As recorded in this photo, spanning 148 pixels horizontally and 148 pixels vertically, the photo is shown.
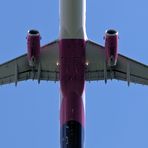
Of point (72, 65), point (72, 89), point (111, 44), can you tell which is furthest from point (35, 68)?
point (111, 44)

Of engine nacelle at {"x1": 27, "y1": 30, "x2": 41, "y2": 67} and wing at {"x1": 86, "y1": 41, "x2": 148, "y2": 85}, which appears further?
wing at {"x1": 86, "y1": 41, "x2": 148, "y2": 85}

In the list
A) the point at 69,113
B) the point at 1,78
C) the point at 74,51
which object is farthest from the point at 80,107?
the point at 1,78

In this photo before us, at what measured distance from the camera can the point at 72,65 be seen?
29.6 m

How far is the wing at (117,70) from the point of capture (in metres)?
31.6

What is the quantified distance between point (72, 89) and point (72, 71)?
1.10 metres

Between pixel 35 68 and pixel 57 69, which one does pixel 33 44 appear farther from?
pixel 57 69

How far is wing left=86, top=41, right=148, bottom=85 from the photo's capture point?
3156 cm

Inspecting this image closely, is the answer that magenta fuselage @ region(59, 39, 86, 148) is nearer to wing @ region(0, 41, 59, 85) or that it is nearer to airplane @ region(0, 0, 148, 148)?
airplane @ region(0, 0, 148, 148)

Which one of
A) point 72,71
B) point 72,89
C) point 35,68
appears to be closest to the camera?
point 72,71

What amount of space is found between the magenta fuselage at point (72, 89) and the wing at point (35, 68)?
1.92m

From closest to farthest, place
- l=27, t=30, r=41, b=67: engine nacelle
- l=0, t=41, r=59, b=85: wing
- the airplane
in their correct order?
1. the airplane
2. l=27, t=30, r=41, b=67: engine nacelle
3. l=0, t=41, r=59, b=85: wing

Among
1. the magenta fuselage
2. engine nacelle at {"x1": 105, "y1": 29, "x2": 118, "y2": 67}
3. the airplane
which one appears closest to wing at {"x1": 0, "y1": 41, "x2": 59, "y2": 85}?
the airplane

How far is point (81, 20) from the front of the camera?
29484 mm

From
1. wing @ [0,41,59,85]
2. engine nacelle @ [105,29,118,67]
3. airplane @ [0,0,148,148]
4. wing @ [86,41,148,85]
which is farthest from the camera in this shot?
wing @ [0,41,59,85]
